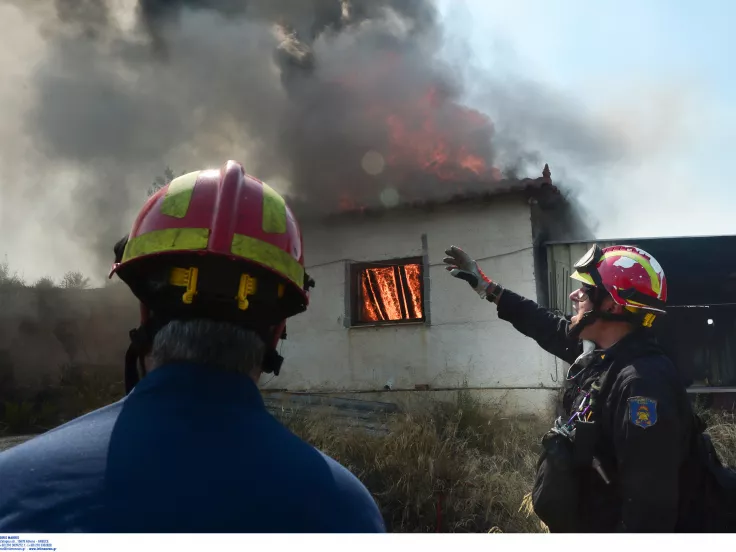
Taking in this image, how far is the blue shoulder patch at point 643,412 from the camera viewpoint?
2.04 metres

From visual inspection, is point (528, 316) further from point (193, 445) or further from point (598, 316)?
point (193, 445)

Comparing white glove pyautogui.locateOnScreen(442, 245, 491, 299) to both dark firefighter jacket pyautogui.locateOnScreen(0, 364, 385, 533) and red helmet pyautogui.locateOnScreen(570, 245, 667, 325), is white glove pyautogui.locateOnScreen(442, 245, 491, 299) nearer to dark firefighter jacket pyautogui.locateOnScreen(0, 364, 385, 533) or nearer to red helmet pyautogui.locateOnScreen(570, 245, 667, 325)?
red helmet pyautogui.locateOnScreen(570, 245, 667, 325)

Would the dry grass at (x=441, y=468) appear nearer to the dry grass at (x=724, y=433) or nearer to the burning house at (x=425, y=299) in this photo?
the burning house at (x=425, y=299)

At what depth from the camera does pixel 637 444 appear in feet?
6.68

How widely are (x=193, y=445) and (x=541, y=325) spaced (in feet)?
8.72

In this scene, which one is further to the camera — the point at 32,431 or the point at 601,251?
the point at 32,431

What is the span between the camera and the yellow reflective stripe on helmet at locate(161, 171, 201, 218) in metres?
1.41

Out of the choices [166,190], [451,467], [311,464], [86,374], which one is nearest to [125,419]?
[311,464]

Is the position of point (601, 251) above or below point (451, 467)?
above

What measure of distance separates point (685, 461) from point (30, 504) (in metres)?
2.20

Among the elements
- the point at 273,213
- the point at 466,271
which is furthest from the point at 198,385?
the point at 466,271

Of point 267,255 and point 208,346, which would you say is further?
point 267,255

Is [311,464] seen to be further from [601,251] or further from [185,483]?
[601,251]

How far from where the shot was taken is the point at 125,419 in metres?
1.02
